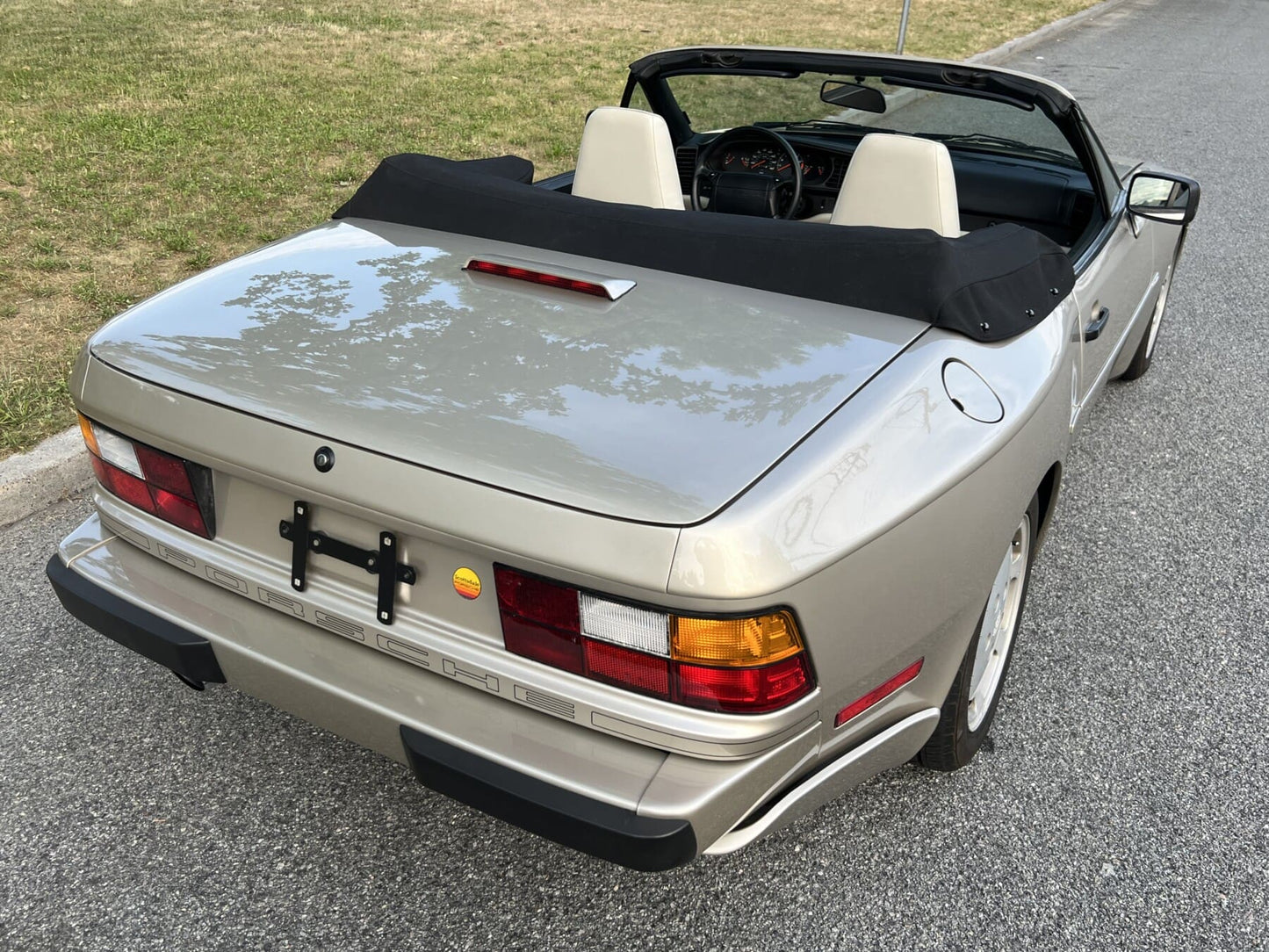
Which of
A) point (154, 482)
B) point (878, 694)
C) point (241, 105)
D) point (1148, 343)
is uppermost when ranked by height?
point (154, 482)

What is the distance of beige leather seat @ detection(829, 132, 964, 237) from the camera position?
2.79 m

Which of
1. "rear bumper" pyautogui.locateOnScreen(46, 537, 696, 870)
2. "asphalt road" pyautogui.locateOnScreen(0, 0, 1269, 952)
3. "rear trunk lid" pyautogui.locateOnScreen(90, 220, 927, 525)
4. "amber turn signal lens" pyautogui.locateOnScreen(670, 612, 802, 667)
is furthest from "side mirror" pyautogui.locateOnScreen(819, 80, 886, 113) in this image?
"rear bumper" pyautogui.locateOnScreen(46, 537, 696, 870)

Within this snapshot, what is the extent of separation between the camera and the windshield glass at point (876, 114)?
3525 millimetres

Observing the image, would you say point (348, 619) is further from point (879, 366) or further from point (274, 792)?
point (879, 366)

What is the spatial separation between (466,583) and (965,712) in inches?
49.0

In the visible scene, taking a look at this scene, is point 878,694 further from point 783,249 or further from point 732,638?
point 783,249

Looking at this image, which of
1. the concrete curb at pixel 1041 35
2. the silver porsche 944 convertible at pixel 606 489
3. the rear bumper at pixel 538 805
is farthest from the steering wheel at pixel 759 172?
the concrete curb at pixel 1041 35

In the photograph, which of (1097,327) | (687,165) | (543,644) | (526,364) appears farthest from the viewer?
(687,165)

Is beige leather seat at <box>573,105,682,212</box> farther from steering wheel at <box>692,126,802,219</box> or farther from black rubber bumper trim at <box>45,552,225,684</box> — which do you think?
black rubber bumper trim at <box>45,552,225,684</box>

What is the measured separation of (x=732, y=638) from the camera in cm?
171

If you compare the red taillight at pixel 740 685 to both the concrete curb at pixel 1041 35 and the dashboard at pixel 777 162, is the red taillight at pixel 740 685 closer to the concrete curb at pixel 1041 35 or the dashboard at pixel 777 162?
the dashboard at pixel 777 162

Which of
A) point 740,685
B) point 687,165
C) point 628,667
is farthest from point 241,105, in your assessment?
point 740,685

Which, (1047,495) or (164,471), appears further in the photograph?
(1047,495)

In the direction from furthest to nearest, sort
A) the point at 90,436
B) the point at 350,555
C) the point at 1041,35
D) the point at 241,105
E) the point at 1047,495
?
the point at 1041,35
the point at 241,105
the point at 1047,495
the point at 90,436
the point at 350,555
